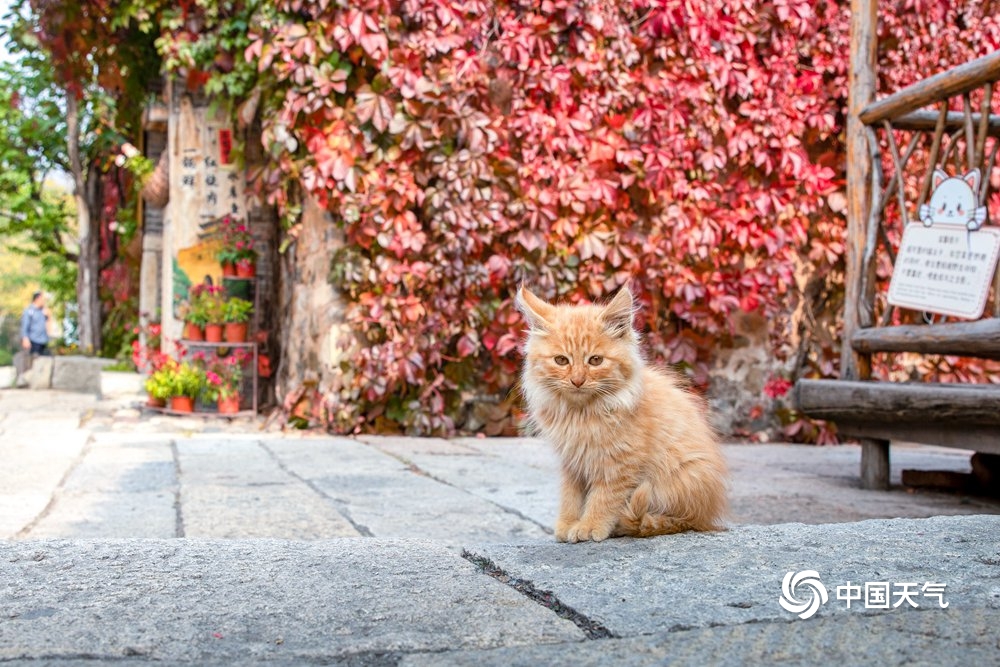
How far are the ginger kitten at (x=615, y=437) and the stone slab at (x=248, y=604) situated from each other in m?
0.46

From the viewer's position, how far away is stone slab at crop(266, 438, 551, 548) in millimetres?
3260

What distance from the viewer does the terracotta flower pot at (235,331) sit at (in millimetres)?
7625

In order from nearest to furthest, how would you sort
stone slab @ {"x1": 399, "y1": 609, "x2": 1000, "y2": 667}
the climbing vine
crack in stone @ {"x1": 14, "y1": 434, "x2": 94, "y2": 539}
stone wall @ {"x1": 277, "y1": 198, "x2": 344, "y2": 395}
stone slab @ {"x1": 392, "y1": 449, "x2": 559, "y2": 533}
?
stone slab @ {"x1": 399, "y1": 609, "x2": 1000, "y2": 667} < crack in stone @ {"x1": 14, "y1": 434, "x2": 94, "y2": 539} < stone slab @ {"x1": 392, "y1": 449, "x2": 559, "y2": 533} < the climbing vine < stone wall @ {"x1": 277, "y1": 198, "x2": 344, "y2": 395}

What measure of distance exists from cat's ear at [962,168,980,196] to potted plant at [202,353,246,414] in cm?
546

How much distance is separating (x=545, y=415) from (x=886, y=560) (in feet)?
3.07

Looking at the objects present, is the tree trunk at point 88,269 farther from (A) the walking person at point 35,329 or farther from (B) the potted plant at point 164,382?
(B) the potted plant at point 164,382

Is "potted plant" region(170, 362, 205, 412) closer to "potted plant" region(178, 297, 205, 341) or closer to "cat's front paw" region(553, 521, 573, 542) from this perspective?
"potted plant" region(178, 297, 205, 341)

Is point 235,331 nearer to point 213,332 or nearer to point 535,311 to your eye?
point 213,332

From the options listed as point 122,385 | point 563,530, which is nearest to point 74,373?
point 122,385

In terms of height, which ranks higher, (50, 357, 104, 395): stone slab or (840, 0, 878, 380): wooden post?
(840, 0, 878, 380): wooden post

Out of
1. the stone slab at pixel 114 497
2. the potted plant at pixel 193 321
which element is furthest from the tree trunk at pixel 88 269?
the stone slab at pixel 114 497

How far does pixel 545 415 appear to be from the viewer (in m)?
2.56

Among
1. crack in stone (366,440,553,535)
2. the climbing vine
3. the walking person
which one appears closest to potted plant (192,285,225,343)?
the climbing vine

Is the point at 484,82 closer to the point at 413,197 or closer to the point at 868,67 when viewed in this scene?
the point at 413,197
